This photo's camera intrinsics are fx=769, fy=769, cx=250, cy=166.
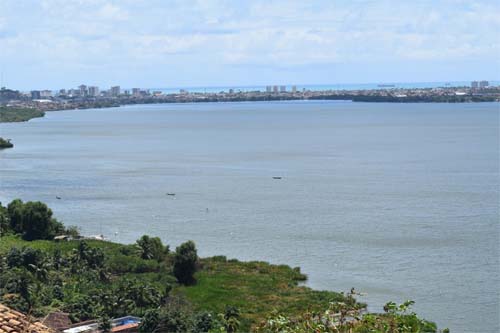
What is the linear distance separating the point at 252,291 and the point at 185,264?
1.30 metres

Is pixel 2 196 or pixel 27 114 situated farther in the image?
pixel 27 114

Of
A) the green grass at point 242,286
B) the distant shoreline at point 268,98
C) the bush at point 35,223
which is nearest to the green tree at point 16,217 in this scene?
the bush at point 35,223

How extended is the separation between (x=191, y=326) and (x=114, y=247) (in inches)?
241

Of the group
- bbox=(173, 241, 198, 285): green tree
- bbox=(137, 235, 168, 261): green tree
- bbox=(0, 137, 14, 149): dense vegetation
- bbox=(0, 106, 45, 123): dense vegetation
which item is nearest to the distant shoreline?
bbox=(0, 106, 45, 123): dense vegetation

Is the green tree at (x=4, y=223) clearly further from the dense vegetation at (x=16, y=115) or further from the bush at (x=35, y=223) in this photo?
the dense vegetation at (x=16, y=115)

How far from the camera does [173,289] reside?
12.8 m

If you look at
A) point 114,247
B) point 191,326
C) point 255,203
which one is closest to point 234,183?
point 255,203

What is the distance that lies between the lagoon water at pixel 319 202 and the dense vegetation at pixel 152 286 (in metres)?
0.98

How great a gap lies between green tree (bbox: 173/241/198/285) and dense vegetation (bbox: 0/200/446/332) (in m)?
0.02

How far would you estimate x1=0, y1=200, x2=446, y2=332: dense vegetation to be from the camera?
10352 mm

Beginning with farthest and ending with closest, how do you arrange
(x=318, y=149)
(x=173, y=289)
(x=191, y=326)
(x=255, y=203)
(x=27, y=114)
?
(x=27, y=114) < (x=318, y=149) < (x=255, y=203) < (x=173, y=289) < (x=191, y=326)

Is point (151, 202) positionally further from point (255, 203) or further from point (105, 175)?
point (105, 175)

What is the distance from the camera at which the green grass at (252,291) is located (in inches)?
464

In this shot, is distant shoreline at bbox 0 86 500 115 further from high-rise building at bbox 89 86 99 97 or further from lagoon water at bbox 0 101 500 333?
lagoon water at bbox 0 101 500 333
